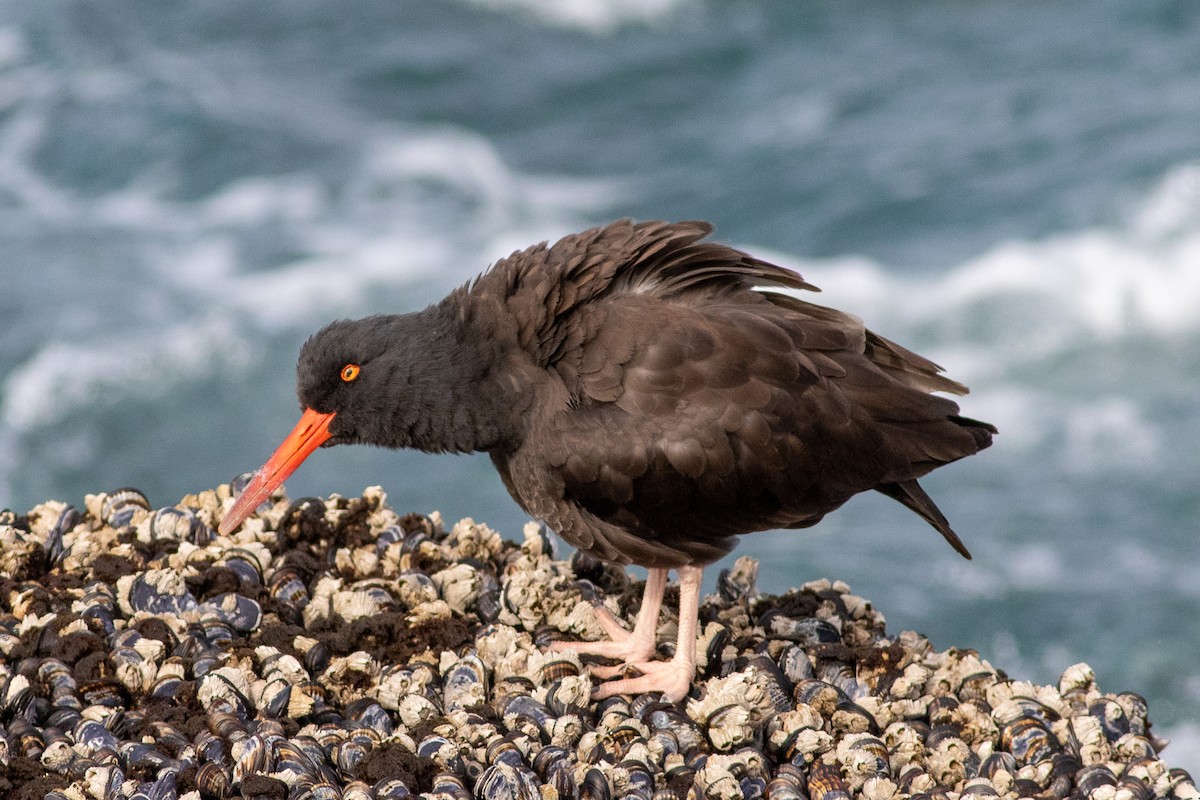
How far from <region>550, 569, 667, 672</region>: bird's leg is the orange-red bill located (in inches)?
51.7

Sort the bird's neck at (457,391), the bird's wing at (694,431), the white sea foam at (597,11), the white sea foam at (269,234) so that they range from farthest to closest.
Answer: the white sea foam at (597,11)
the white sea foam at (269,234)
the bird's neck at (457,391)
the bird's wing at (694,431)

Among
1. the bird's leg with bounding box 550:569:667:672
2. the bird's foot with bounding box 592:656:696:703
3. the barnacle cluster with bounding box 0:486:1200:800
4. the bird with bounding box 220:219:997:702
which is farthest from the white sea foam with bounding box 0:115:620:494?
the bird's foot with bounding box 592:656:696:703

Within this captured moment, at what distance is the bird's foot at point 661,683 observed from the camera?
5.18 metres

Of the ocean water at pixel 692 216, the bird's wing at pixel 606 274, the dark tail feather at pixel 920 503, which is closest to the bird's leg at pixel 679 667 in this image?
the dark tail feather at pixel 920 503

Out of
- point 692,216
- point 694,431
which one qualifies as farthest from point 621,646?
point 692,216

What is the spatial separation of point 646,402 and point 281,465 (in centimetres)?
157

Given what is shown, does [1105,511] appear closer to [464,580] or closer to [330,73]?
[464,580]

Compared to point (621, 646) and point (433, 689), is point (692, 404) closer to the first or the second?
point (621, 646)

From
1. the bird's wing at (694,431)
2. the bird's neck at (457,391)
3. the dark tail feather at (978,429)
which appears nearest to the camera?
the bird's wing at (694,431)

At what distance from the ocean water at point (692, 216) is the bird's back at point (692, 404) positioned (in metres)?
5.26

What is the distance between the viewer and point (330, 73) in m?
16.4

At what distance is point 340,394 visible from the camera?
214 inches

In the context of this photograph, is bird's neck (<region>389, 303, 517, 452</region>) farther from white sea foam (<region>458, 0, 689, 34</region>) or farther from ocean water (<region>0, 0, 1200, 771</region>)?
white sea foam (<region>458, 0, 689, 34</region>)

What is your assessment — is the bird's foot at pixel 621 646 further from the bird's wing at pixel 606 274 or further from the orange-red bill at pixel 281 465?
the orange-red bill at pixel 281 465
